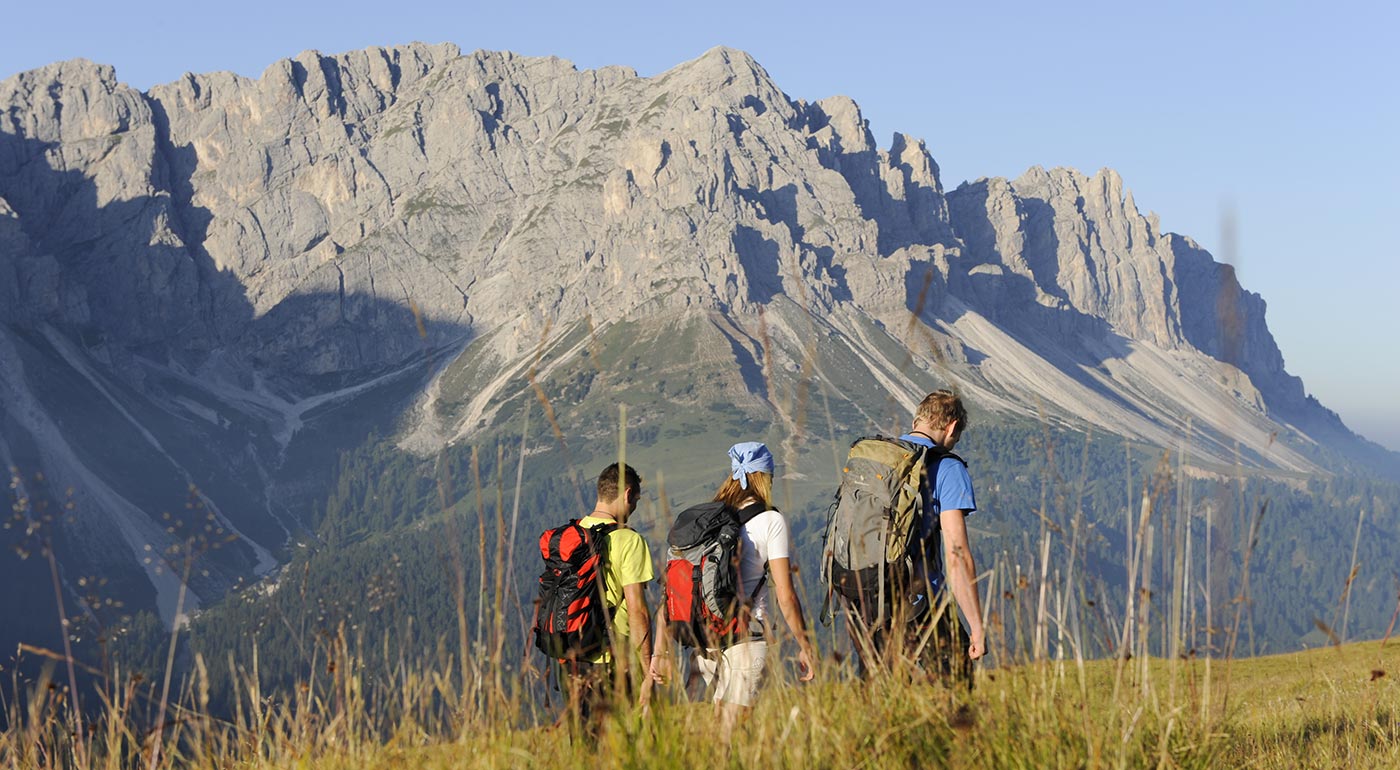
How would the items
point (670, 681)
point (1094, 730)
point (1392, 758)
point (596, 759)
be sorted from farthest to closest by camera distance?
point (1392, 758) → point (670, 681) → point (1094, 730) → point (596, 759)

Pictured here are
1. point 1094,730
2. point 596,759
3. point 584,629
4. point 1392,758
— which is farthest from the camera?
point 584,629

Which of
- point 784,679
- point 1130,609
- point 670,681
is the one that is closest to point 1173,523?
point 1130,609

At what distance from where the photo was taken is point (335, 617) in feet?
17.6

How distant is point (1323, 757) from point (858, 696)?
2.40 meters

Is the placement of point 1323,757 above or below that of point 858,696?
below

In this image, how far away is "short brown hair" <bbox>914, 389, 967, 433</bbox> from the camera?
27.5 ft

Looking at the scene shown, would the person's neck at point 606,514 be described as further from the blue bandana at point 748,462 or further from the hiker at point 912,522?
the hiker at point 912,522

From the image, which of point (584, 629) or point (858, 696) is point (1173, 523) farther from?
point (584, 629)

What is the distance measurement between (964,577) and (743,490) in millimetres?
2118

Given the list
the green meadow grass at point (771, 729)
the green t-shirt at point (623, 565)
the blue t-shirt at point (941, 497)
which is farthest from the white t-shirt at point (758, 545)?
the green meadow grass at point (771, 729)

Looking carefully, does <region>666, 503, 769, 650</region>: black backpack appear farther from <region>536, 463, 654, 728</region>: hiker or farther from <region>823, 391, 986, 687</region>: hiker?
<region>823, 391, 986, 687</region>: hiker

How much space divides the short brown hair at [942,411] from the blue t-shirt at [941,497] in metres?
0.18

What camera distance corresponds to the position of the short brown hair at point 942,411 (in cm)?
→ 838

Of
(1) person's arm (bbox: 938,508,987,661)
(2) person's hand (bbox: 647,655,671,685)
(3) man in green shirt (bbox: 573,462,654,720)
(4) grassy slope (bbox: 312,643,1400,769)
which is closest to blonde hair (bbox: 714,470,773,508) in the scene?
(3) man in green shirt (bbox: 573,462,654,720)
